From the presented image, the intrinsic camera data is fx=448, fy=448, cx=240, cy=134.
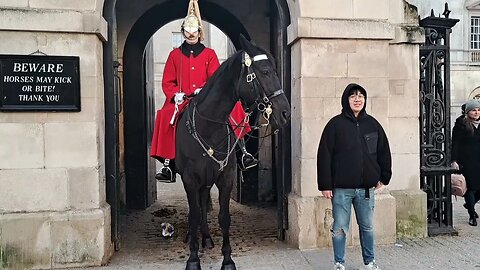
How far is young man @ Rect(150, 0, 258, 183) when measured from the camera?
5.27 m

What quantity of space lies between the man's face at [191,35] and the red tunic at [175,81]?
0.55ft

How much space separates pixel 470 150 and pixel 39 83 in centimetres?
636

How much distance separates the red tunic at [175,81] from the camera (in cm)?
538

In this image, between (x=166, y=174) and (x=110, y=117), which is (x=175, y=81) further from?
(x=166, y=174)

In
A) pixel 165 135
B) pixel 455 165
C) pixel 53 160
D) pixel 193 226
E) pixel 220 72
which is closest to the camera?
pixel 220 72

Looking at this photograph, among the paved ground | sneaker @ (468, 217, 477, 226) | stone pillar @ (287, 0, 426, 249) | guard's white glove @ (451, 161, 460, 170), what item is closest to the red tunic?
stone pillar @ (287, 0, 426, 249)

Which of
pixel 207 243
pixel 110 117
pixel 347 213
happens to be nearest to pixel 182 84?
pixel 110 117

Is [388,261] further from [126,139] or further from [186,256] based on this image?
[126,139]

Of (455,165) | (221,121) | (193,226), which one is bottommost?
(193,226)

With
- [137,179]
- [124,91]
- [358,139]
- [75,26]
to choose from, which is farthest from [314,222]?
[124,91]

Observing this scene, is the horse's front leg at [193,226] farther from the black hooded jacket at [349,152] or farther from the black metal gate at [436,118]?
the black metal gate at [436,118]

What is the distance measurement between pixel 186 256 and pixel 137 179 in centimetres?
386

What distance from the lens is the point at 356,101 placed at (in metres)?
4.36

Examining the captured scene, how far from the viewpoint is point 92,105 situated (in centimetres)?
521
